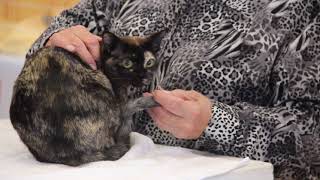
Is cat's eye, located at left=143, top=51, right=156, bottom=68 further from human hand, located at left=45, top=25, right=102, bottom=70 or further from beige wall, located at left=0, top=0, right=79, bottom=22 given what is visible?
beige wall, located at left=0, top=0, right=79, bottom=22

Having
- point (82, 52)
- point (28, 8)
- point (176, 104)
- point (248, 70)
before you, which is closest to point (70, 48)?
point (82, 52)

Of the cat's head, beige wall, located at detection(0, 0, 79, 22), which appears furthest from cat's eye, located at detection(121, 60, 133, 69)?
beige wall, located at detection(0, 0, 79, 22)

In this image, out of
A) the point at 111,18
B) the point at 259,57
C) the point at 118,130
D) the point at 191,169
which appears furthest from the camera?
the point at 111,18

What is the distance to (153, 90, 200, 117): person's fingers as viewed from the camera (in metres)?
0.89

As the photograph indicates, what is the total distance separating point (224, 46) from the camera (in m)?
1.05

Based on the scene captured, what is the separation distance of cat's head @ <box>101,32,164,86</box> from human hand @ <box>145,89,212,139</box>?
121mm

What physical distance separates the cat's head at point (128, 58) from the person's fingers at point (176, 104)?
144mm

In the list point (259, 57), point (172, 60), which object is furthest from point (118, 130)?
point (259, 57)

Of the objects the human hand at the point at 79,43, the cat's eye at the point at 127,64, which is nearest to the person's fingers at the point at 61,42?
the human hand at the point at 79,43

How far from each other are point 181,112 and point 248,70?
8.4 inches

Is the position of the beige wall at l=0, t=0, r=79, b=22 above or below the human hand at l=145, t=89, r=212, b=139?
above

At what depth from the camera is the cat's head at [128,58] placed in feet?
3.33

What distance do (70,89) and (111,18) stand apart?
353 mm

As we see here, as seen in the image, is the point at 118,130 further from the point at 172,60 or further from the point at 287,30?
the point at 287,30
